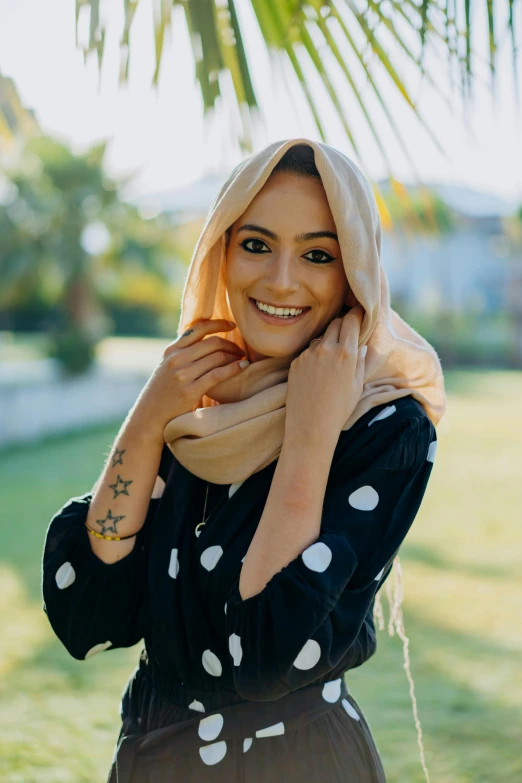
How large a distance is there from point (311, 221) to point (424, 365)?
1.04 ft

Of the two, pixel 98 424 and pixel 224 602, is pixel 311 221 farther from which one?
pixel 98 424

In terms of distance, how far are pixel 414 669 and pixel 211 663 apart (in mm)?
2835

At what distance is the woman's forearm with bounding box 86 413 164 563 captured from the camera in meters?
1.46

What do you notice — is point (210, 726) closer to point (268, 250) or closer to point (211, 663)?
point (211, 663)

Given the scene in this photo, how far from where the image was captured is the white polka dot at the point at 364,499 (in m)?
1.27

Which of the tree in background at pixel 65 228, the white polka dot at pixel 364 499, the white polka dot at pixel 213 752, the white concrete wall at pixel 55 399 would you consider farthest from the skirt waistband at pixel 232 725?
A: the tree in background at pixel 65 228

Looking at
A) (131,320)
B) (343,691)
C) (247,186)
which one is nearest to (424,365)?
(247,186)

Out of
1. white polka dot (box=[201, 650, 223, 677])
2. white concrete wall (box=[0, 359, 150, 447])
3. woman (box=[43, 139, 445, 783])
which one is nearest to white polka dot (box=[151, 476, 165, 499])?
woman (box=[43, 139, 445, 783])

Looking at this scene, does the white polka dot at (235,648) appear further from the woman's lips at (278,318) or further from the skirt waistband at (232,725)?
the woman's lips at (278,318)

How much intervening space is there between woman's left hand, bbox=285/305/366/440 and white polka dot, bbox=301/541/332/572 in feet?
0.55

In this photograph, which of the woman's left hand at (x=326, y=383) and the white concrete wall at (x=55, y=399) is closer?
the woman's left hand at (x=326, y=383)

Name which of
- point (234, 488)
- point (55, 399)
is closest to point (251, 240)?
point (234, 488)

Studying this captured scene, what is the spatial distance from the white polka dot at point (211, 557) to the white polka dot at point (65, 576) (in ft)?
0.82

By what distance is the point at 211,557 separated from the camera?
1.36 meters
